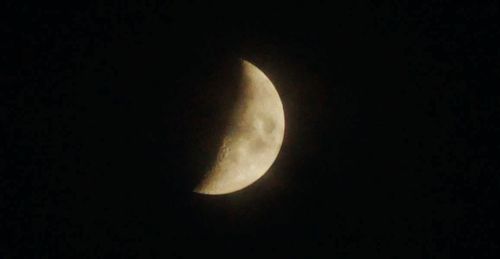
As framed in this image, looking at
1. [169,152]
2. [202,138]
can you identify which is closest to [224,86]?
[202,138]

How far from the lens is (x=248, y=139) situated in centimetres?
430

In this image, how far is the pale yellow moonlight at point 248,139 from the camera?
167 inches

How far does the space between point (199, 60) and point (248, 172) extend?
1412 mm

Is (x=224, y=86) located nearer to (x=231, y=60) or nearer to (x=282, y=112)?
(x=231, y=60)

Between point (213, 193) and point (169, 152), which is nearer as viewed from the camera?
point (169, 152)

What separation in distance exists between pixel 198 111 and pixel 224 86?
41 cm

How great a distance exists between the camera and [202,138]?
13.6ft

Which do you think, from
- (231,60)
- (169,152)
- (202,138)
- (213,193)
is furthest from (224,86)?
(213,193)

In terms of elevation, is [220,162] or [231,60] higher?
[231,60]

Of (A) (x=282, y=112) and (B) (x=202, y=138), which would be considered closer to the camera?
(B) (x=202, y=138)

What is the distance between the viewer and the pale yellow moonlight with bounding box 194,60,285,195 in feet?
14.0

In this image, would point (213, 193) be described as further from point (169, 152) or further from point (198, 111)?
point (198, 111)

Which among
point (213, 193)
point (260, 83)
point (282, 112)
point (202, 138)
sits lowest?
point (213, 193)

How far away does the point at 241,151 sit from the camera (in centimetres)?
429
